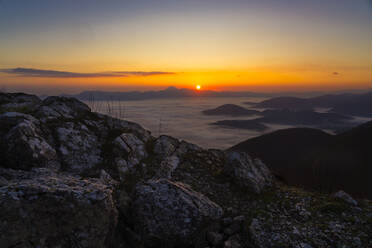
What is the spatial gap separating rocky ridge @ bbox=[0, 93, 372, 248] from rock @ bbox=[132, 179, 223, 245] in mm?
31

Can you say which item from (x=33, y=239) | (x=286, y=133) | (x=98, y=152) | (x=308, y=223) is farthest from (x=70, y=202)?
(x=286, y=133)

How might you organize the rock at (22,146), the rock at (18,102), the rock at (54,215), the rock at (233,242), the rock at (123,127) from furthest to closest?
the rock at (123,127) → the rock at (18,102) → the rock at (22,146) → the rock at (233,242) → the rock at (54,215)

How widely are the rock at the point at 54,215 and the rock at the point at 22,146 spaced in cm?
306

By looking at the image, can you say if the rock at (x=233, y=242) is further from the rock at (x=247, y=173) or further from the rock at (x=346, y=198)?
the rock at (x=346, y=198)

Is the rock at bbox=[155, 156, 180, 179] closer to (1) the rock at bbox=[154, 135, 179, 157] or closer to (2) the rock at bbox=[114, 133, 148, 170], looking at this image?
(1) the rock at bbox=[154, 135, 179, 157]

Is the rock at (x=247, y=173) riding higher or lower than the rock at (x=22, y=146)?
lower

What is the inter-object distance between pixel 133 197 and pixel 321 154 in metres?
109

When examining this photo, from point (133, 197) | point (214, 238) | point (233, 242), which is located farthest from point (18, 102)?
point (233, 242)

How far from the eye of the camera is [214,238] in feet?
24.1

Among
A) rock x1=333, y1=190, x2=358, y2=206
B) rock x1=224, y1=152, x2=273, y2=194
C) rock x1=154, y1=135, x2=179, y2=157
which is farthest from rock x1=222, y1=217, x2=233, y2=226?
rock x1=154, y1=135, x2=179, y2=157

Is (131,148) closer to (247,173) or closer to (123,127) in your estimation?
(123,127)

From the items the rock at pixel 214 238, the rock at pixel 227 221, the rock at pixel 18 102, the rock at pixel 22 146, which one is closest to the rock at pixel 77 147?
the rock at pixel 22 146

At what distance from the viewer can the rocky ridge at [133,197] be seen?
551 centimetres

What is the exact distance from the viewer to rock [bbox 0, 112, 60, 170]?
27.7ft
